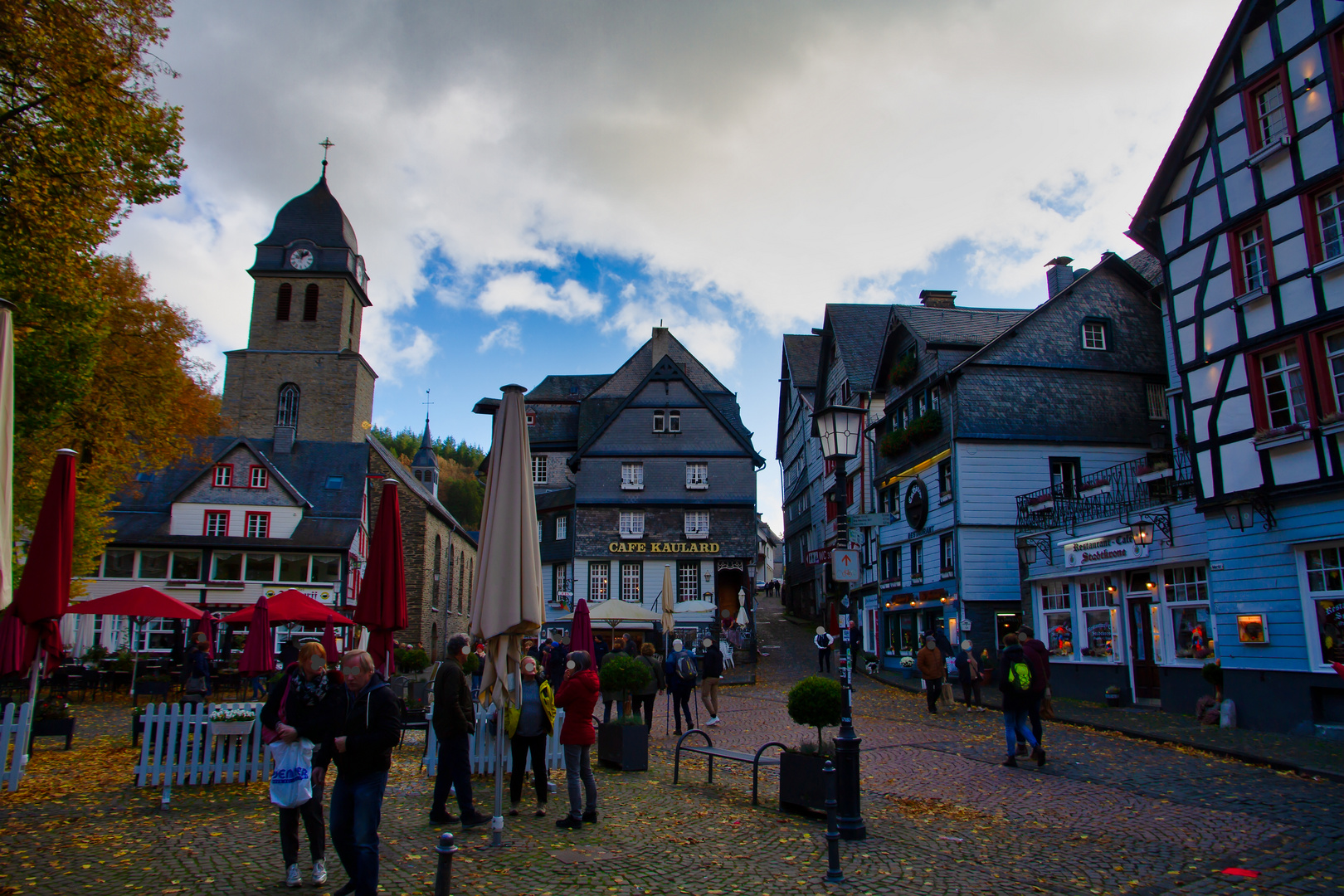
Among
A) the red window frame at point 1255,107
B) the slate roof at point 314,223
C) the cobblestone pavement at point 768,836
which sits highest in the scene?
the slate roof at point 314,223

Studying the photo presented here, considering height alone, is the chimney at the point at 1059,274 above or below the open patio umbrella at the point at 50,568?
above

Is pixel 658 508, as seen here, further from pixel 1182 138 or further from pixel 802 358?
pixel 1182 138

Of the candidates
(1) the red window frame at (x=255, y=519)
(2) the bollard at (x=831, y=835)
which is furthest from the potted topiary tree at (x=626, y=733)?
(1) the red window frame at (x=255, y=519)

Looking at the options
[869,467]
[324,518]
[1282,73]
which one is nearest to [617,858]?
[1282,73]

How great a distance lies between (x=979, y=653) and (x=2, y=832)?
76.5 feet

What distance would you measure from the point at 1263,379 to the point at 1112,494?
694 centimetres

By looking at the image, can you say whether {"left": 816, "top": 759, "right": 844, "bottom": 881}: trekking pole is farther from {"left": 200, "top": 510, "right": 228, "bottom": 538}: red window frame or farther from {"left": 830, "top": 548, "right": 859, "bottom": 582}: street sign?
{"left": 200, "top": 510, "right": 228, "bottom": 538}: red window frame

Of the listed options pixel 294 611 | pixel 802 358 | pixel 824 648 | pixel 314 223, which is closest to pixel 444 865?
pixel 294 611

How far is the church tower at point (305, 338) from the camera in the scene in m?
49.3

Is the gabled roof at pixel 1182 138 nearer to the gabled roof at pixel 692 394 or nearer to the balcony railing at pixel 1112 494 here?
the balcony railing at pixel 1112 494

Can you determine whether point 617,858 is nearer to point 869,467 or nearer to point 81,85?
point 81,85

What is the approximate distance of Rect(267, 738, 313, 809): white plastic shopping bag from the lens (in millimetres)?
6461

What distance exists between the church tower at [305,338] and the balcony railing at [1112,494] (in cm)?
3813

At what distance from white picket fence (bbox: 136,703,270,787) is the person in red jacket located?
13.6 feet
